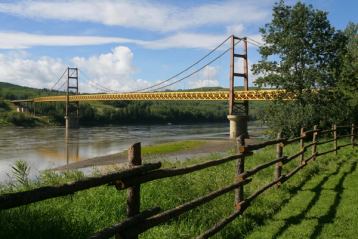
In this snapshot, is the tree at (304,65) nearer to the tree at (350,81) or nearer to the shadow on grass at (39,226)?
the tree at (350,81)

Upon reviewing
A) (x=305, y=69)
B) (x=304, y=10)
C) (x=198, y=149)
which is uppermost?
(x=304, y=10)

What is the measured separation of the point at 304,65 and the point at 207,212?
2290cm

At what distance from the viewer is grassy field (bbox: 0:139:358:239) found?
6133 millimetres

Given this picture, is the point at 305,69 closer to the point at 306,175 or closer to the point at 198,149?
the point at 198,149

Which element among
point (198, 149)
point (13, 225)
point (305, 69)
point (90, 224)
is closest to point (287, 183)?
point (90, 224)

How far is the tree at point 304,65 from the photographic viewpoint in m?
27.9

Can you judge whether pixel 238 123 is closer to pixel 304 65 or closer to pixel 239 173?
pixel 304 65

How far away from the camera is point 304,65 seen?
2869 cm

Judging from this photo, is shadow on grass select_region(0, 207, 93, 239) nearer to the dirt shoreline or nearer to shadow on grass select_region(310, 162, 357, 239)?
shadow on grass select_region(310, 162, 357, 239)

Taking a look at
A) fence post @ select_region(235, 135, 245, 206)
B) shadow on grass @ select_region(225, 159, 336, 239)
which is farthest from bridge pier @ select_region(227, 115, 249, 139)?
fence post @ select_region(235, 135, 245, 206)

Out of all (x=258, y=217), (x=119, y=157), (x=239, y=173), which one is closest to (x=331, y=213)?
(x=258, y=217)

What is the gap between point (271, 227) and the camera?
7.12 meters

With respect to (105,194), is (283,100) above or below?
above

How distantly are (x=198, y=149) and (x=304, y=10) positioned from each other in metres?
14.8
